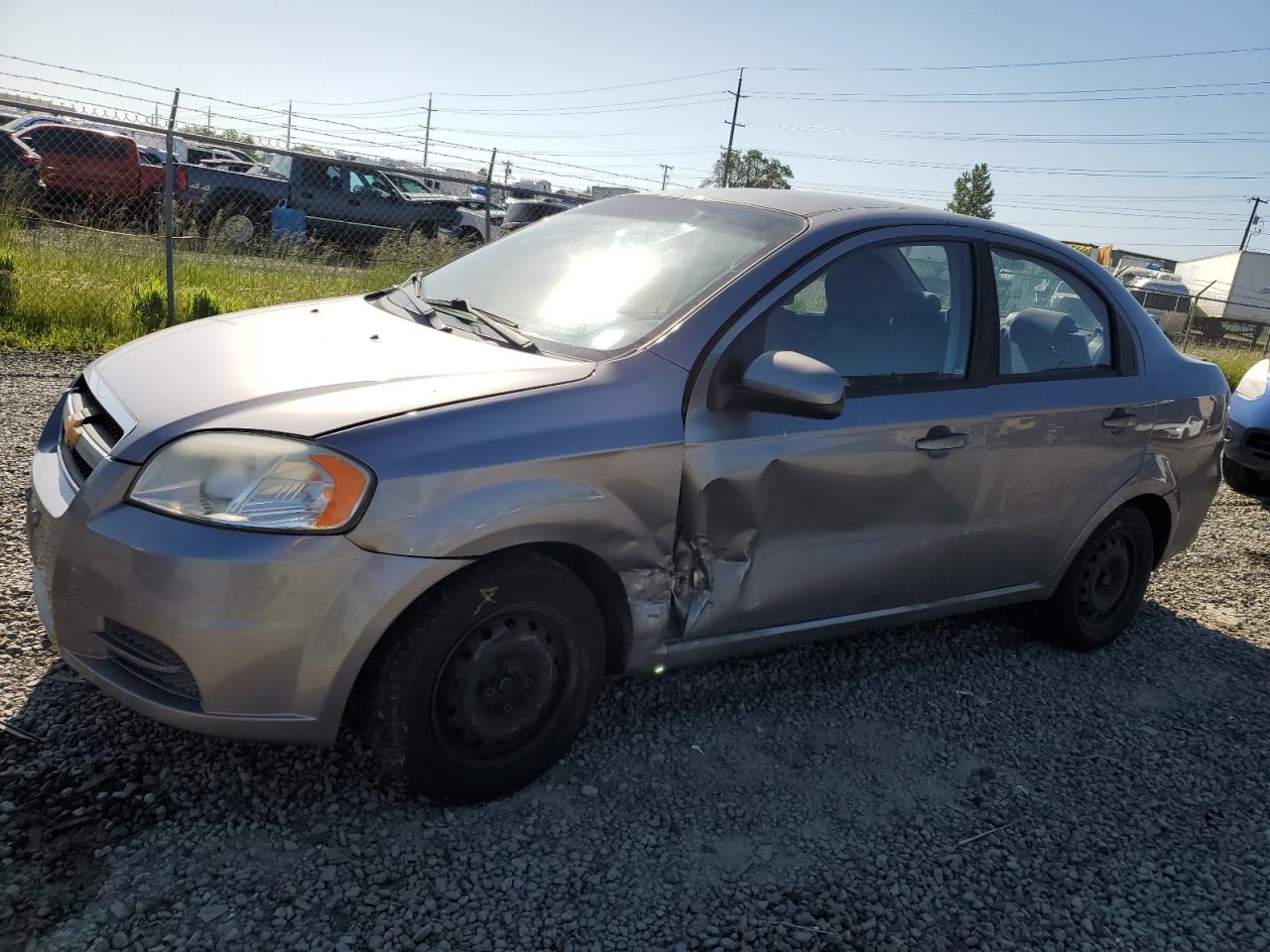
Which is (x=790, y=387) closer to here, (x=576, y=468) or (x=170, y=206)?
(x=576, y=468)

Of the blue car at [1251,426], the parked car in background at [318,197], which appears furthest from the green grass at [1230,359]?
the parked car in background at [318,197]

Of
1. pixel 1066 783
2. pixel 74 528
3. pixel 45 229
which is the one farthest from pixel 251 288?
pixel 1066 783

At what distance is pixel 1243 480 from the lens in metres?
7.42

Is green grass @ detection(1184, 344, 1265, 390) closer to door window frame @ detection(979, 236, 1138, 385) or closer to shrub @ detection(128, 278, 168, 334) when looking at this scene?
door window frame @ detection(979, 236, 1138, 385)

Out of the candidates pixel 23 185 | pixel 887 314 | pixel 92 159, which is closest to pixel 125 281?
pixel 23 185

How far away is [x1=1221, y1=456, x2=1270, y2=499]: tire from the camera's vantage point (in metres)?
7.38

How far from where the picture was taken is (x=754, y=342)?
2914mm

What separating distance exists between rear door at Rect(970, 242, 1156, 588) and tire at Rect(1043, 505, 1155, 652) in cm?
22

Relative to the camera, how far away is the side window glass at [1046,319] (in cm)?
363

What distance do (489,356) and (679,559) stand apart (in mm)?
771

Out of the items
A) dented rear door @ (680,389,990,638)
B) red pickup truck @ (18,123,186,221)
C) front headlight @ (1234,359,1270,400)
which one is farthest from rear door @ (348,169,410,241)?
dented rear door @ (680,389,990,638)

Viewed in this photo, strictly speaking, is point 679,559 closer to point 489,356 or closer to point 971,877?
point 489,356

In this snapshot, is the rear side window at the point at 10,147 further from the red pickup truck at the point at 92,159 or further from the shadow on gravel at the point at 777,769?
the shadow on gravel at the point at 777,769

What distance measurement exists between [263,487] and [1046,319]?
2907 mm
